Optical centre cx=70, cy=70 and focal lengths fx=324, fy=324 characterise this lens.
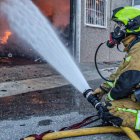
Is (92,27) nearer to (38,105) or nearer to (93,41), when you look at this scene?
(93,41)

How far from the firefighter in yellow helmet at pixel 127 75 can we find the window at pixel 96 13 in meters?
9.27

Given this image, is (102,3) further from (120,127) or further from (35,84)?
(120,127)

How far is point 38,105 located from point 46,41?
2.91 metres

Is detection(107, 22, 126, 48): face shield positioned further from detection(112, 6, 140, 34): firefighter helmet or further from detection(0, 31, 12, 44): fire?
detection(0, 31, 12, 44): fire

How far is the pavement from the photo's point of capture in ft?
13.5

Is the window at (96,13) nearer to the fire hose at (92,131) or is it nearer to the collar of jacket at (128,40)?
the collar of jacket at (128,40)

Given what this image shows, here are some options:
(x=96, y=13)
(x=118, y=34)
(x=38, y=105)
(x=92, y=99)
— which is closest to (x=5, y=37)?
(x=96, y=13)

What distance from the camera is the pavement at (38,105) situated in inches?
161

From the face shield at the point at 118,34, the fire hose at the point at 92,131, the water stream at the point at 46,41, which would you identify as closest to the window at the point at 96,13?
the water stream at the point at 46,41

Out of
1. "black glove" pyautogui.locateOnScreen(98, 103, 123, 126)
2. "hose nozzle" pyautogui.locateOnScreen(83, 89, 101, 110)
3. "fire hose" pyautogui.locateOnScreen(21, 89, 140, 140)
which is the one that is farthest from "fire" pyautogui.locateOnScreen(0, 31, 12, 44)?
"black glove" pyautogui.locateOnScreen(98, 103, 123, 126)

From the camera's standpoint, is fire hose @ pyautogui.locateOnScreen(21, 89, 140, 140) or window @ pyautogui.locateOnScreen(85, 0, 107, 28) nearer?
fire hose @ pyautogui.locateOnScreen(21, 89, 140, 140)

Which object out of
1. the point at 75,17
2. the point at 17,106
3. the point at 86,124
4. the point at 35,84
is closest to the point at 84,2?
the point at 75,17

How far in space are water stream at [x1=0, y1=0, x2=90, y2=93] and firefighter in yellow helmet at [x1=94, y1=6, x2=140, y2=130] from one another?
2.70 feet

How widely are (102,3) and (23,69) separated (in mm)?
6281
